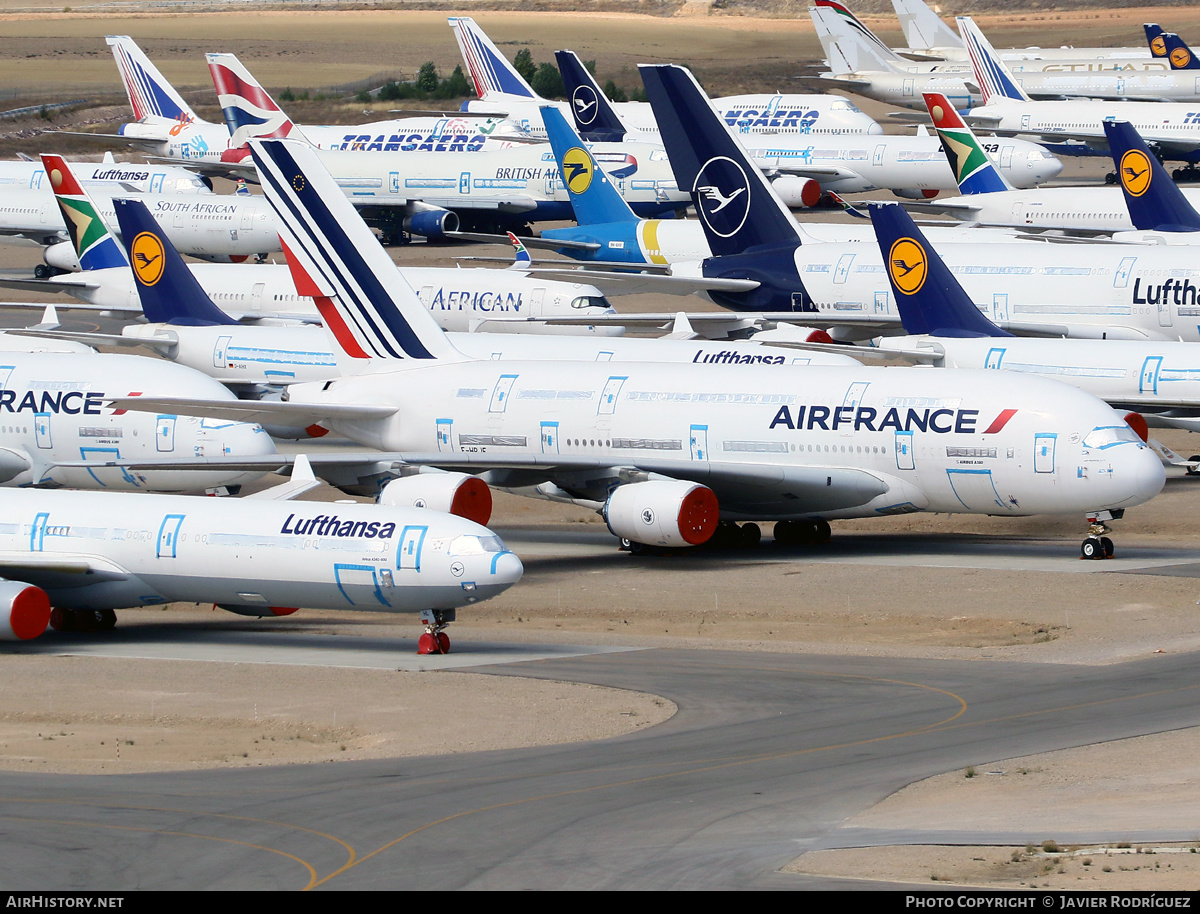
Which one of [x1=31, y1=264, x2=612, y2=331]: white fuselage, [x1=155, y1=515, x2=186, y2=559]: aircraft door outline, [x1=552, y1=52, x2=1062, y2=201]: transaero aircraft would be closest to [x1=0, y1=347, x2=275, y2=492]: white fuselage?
[x1=155, y1=515, x2=186, y2=559]: aircraft door outline

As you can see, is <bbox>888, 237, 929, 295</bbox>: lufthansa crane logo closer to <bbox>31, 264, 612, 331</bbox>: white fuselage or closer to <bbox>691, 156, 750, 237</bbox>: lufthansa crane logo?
<bbox>691, 156, 750, 237</bbox>: lufthansa crane logo

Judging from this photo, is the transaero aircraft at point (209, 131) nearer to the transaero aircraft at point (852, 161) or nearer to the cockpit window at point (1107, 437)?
the transaero aircraft at point (852, 161)

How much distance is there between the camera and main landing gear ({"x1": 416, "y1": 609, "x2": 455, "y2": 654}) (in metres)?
34.5

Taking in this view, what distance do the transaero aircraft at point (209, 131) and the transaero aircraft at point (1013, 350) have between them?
59.6 m

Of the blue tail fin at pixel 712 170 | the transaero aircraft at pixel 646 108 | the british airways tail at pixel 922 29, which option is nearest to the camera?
the blue tail fin at pixel 712 170

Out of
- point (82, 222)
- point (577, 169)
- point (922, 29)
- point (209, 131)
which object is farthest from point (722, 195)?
point (922, 29)

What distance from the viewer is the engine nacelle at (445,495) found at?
40.4m

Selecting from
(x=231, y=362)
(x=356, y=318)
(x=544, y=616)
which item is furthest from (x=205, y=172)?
(x=544, y=616)

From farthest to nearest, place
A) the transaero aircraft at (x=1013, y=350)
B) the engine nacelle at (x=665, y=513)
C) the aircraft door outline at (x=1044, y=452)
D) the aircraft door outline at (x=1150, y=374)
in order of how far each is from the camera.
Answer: the aircraft door outline at (x=1150, y=374)
the transaero aircraft at (x=1013, y=350)
the engine nacelle at (x=665, y=513)
the aircraft door outline at (x=1044, y=452)

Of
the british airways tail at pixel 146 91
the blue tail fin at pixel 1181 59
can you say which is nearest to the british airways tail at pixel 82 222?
the british airways tail at pixel 146 91

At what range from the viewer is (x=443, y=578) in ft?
111

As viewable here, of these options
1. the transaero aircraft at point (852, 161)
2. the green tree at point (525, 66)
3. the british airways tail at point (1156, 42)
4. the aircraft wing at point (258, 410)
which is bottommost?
the aircraft wing at point (258, 410)

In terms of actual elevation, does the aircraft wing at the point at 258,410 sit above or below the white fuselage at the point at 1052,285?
below

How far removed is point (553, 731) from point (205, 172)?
89.9 metres
